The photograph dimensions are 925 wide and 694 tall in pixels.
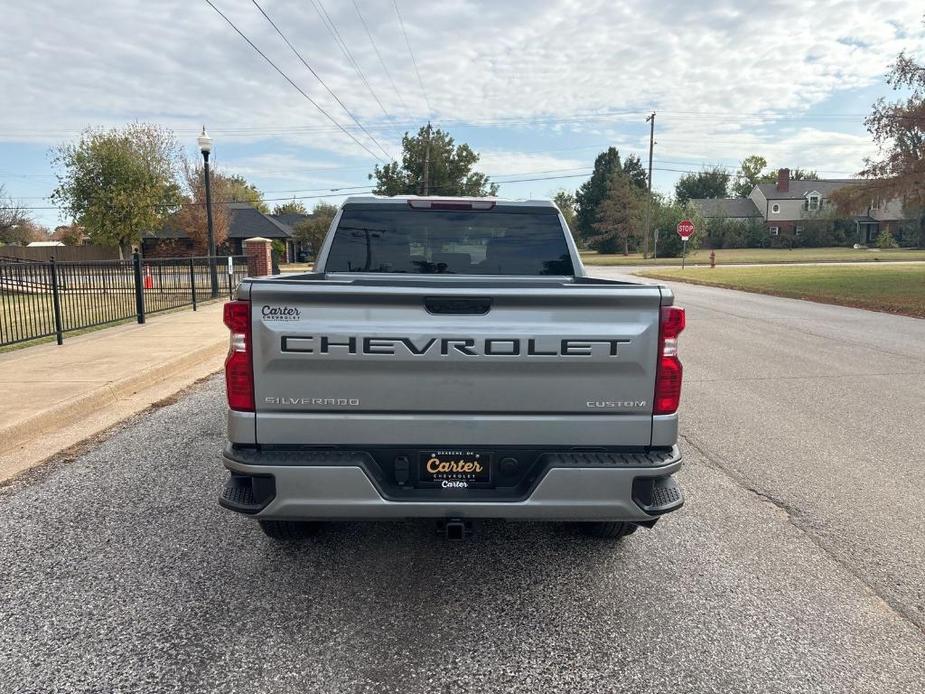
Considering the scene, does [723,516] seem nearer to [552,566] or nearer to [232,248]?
[552,566]

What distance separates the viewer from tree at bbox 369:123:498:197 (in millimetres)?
58625

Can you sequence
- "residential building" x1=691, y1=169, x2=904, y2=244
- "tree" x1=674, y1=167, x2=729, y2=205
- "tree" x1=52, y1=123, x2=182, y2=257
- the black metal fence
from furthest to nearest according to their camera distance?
"tree" x1=674, y1=167, x2=729, y2=205 → "residential building" x1=691, y1=169, x2=904, y2=244 → "tree" x1=52, y1=123, x2=182, y2=257 → the black metal fence

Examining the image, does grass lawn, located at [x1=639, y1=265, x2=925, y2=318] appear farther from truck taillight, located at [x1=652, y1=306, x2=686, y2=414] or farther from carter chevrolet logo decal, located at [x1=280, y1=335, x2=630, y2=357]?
carter chevrolet logo decal, located at [x1=280, y1=335, x2=630, y2=357]

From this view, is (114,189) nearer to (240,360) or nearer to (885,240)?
(240,360)

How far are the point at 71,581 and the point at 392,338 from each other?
2.25 m

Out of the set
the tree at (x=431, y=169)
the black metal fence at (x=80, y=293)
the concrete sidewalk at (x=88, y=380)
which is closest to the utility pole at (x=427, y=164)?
the tree at (x=431, y=169)

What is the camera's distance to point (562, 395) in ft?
9.77

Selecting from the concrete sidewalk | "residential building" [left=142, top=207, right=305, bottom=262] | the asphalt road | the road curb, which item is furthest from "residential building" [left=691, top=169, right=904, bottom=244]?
the asphalt road

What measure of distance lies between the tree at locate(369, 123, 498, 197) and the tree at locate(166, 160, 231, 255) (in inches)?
570

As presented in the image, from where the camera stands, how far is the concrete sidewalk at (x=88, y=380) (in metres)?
5.93

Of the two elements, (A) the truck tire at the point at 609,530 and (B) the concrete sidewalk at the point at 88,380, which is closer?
(A) the truck tire at the point at 609,530

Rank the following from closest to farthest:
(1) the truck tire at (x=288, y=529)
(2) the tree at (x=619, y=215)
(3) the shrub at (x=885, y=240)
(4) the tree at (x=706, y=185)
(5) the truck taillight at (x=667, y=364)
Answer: (5) the truck taillight at (x=667, y=364), (1) the truck tire at (x=288, y=529), (3) the shrub at (x=885, y=240), (2) the tree at (x=619, y=215), (4) the tree at (x=706, y=185)

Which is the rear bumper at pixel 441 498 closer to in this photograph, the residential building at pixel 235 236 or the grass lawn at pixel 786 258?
the residential building at pixel 235 236

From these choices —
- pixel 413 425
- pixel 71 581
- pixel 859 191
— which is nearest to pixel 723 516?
pixel 413 425
